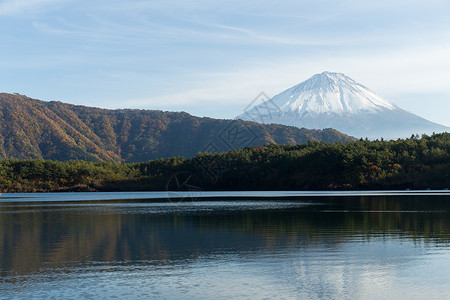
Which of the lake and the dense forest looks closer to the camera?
the lake

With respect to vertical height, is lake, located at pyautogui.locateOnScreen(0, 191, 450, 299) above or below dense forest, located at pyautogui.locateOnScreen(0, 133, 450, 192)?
below

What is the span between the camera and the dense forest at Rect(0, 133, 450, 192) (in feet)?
348

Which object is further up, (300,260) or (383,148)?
(383,148)

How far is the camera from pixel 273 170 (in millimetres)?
124250

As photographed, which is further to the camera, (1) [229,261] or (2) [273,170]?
(2) [273,170]

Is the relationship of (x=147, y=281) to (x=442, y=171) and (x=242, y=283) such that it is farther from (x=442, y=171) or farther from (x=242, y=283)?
(x=442, y=171)

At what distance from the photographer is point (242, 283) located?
14742 millimetres

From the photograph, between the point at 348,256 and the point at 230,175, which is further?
the point at 230,175

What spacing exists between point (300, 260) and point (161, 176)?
120828mm

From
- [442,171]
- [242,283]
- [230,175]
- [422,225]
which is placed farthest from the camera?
[230,175]

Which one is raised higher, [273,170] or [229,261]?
[273,170]

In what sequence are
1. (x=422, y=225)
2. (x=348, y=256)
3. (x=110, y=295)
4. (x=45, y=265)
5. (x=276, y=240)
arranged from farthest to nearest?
1. (x=422, y=225)
2. (x=276, y=240)
3. (x=348, y=256)
4. (x=45, y=265)
5. (x=110, y=295)

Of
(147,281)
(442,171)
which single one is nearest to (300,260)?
(147,281)

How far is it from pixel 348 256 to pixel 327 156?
99888mm
